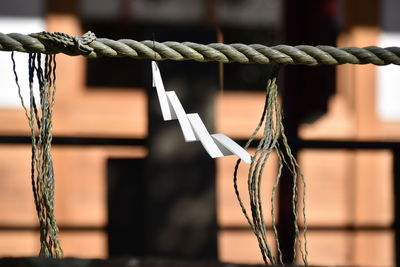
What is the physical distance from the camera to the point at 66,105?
2420 millimetres

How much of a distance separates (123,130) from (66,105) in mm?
293

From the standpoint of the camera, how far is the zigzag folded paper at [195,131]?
22.4 inches

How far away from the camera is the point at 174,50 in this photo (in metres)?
0.60

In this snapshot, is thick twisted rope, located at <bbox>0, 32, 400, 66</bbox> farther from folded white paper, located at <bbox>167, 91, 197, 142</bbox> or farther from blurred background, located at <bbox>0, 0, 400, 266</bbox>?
blurred background, located at <bbox>0, 0, 400, 266</bbox>

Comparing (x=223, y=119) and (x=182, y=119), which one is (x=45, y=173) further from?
(x=223, y=119)

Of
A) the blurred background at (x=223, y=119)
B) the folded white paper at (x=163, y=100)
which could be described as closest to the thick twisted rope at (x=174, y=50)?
the folded white paper at (x=163, y=100)

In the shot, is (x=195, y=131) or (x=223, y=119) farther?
(x=223, y=119)

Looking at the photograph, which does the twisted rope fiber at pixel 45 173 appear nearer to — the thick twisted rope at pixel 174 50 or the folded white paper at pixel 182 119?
the thick twisted rope at pixel 174 50

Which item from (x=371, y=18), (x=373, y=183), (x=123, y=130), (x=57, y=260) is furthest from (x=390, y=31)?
(x=57, y=260)

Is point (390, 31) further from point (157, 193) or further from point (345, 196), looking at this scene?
point (157, 193)

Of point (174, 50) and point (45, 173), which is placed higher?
point (174, 50)

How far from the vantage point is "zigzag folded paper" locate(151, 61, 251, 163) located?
0.57m

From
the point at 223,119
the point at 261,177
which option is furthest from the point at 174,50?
the point at 223,119

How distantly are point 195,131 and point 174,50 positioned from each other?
0.33 ft
